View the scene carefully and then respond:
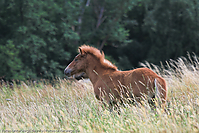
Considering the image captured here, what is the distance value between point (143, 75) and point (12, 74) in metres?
11.3

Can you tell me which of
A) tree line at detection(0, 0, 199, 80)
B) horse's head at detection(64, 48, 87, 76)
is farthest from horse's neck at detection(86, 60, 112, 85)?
tree line at detection(0, 0, 199, 80)

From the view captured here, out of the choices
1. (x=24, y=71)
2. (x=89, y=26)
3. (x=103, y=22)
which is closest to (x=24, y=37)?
(x=24, y=71)

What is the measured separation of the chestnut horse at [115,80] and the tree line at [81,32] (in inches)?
370

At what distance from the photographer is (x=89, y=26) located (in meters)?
20.9

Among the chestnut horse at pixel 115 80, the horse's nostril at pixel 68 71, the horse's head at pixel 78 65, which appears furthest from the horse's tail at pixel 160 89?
the horse's nostril at pixel 68 71

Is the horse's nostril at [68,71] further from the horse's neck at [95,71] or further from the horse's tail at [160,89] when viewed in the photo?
the horse's tail at [160,89]

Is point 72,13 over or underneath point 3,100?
over

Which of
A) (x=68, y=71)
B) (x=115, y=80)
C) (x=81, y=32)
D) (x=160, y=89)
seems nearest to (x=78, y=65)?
(x=68, y=71)

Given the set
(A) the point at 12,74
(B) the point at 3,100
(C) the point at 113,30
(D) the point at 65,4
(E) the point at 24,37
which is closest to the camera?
(B) the point at 3,100

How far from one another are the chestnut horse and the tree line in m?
9.39

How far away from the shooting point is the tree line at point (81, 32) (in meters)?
14.6

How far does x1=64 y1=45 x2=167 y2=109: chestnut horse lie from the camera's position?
12.6ft

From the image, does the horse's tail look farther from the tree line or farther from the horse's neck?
the tree line

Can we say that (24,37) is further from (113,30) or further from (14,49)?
(113,30)
